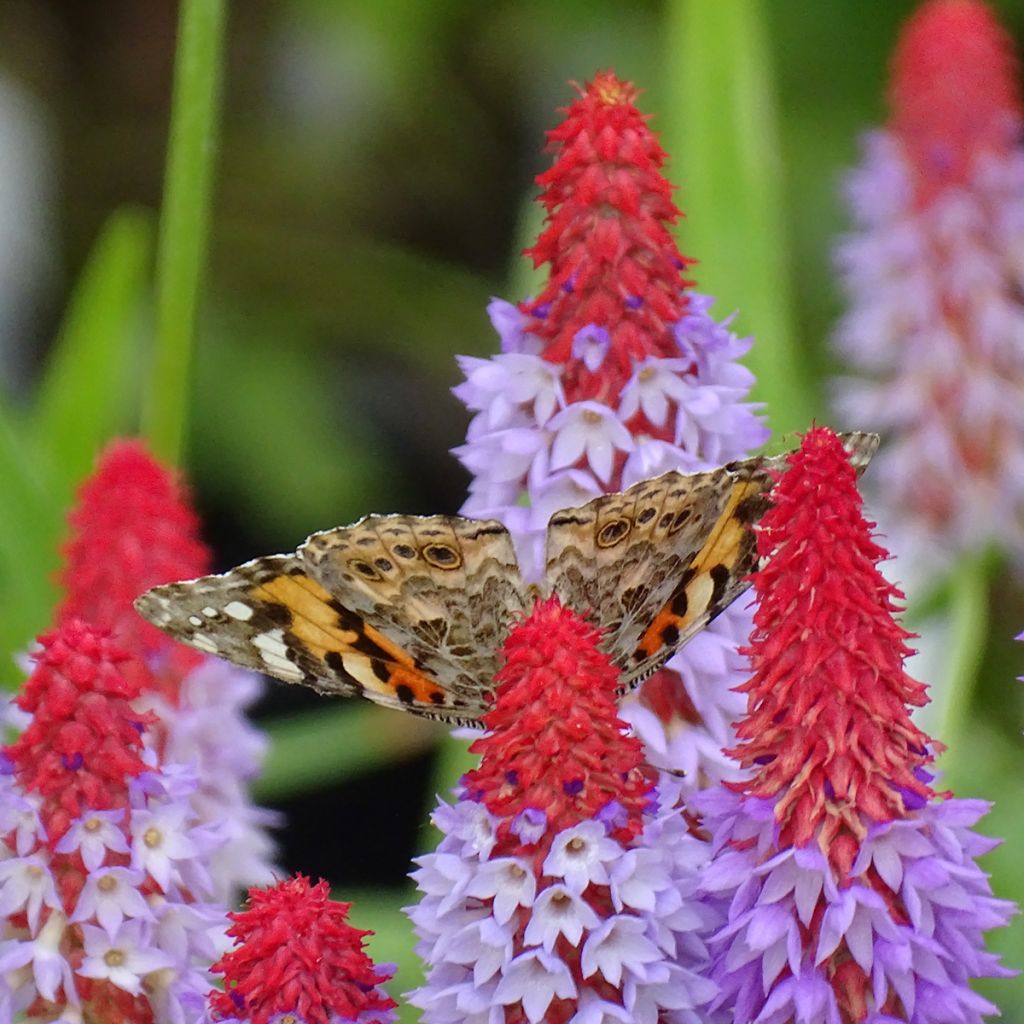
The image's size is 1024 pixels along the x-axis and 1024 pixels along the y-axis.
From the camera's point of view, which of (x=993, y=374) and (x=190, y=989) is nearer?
(x=190, y=989)

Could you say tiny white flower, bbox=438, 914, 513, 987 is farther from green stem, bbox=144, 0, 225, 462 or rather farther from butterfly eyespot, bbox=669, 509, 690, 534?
green stem, bbox=144, 0, 225, 462

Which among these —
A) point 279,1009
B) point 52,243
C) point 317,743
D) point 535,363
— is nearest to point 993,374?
point 317,743

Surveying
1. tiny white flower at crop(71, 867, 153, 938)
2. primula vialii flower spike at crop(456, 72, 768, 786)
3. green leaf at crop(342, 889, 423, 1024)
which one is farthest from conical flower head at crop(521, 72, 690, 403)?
green leaf at crop(342, 889, 423, 1024)

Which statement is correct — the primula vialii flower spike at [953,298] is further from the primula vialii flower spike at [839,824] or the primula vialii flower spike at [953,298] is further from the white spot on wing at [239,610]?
the primula vialii flower spike at [839,824]

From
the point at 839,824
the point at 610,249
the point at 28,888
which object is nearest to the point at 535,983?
the point at 839,824

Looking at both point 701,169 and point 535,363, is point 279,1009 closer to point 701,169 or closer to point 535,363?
point 535,363

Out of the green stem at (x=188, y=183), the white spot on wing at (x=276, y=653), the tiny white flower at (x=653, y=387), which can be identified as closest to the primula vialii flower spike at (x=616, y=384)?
the tiny white flower at (x=653, y=387)
